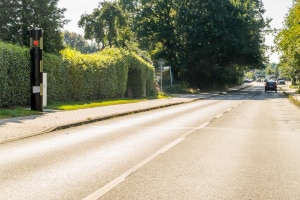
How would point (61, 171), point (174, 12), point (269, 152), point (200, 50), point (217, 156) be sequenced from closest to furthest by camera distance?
point (61, 171)
point (217, 156)
point (269, 152)
point (200, 50)
point (174, 12)

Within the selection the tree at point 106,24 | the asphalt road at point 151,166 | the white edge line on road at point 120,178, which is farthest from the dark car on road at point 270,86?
the white edge line on road at point 120,178

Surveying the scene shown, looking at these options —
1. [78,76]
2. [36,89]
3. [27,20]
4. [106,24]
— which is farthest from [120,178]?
[106,24]

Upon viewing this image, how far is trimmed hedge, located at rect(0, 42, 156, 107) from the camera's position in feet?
58.2

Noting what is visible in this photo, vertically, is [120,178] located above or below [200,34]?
below

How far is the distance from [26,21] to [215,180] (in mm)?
28136

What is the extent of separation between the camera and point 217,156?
7773mm

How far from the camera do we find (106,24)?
6512 cm

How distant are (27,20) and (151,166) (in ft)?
87.8

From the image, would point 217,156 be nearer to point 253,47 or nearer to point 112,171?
point 112,171

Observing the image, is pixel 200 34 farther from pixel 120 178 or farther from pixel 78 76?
pixel 120 178

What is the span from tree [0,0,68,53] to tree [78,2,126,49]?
3032cm

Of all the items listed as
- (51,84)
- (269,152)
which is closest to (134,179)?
(269,152)

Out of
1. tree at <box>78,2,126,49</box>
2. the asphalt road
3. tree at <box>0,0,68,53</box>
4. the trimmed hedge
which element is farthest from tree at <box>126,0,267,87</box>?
the asphalt road

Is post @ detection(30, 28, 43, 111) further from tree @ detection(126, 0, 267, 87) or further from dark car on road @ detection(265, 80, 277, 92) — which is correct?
dark car on road @ detection(265, 80, 277, 92)
